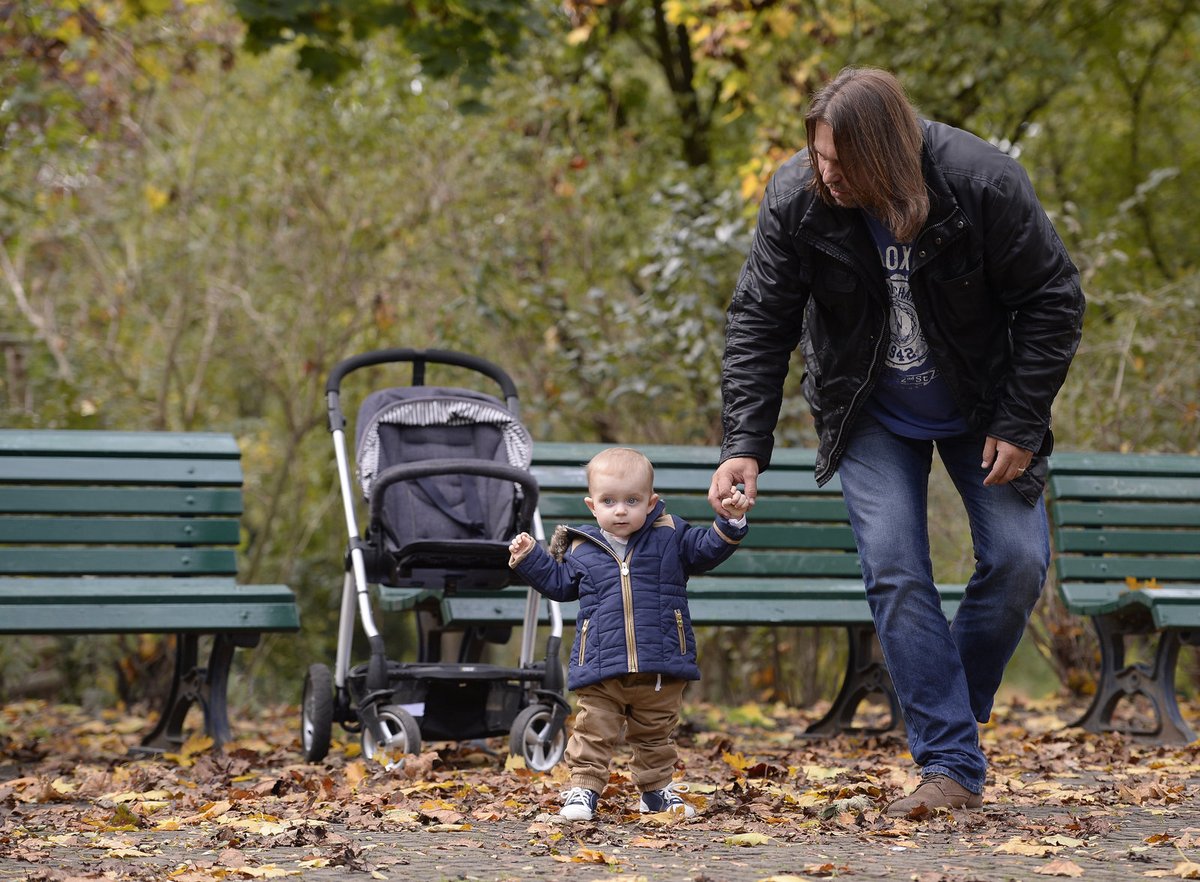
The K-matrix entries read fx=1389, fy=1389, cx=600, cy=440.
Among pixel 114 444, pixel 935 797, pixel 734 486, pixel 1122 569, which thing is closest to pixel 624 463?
pixel 734 486

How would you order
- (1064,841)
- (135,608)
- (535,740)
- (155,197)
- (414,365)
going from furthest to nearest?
(155,197) < (414,365) < (135,608) < (535,740) < (1064,841)

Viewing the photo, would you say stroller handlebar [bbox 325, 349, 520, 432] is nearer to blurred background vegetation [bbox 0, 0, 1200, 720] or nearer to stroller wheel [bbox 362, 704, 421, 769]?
stroller wheel [bbox 362, 704, 421, 769]

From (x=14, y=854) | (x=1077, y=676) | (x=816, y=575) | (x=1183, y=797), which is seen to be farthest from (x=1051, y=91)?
(x=14, y=854)

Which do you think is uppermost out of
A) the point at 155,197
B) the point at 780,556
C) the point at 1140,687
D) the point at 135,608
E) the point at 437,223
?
the point at 155,197

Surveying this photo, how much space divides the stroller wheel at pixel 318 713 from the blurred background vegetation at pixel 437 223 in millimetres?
2981

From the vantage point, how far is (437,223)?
30.1 ft

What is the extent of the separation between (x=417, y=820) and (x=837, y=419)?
5.45ft

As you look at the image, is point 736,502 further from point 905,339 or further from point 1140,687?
point 1140,687

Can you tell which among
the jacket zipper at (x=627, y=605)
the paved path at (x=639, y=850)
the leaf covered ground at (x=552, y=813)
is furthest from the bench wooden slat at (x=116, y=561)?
the jacket zipper at (x=627, y=605)

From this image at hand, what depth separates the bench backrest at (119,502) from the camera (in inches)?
221

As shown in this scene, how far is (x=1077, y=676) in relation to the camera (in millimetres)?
7320

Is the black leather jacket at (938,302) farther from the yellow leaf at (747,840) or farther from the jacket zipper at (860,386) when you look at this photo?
the yellow leaf at (747,840)

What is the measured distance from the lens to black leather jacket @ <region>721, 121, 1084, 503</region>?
147 inches

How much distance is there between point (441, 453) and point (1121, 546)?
3134mm
